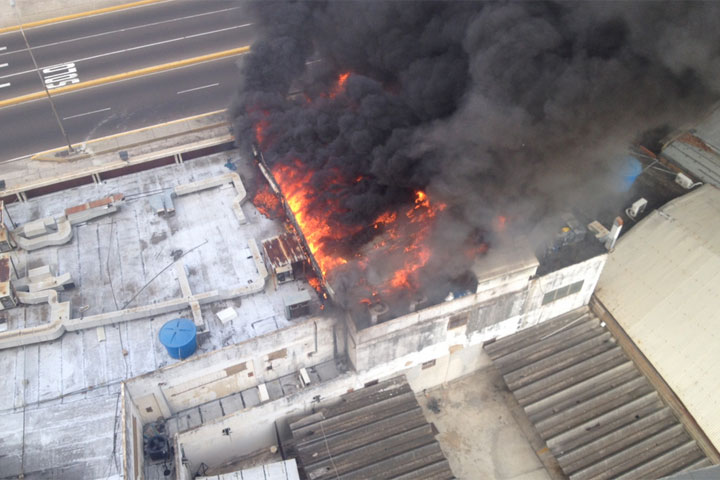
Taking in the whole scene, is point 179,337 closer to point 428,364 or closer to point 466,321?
point 428,364

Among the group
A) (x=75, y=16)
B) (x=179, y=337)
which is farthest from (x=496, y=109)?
(x=75, y=16)

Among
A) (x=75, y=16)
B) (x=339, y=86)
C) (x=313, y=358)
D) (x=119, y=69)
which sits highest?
(x=75, y=16)

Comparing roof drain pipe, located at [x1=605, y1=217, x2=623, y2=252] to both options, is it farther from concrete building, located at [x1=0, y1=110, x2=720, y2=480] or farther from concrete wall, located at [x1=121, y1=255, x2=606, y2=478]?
concrete wall, located at [x1=121, y1=255, x2=606, y2=478]

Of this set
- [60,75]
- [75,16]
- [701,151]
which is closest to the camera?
[701,151]

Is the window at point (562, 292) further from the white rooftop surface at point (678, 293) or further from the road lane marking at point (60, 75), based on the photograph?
the road lane marking at point (60, 75)

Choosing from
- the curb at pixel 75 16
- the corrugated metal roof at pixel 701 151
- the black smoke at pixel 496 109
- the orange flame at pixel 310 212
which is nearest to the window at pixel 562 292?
the black smoke at pixel 496 109

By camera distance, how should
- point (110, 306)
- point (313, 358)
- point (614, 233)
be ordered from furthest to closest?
point (614, 233), point (313, 358), point (110, 306)
